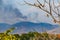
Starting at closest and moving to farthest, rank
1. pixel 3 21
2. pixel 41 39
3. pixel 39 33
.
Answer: pixel 41 39, pixel 39 33, pixel 3 21

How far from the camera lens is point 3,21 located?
2.69m

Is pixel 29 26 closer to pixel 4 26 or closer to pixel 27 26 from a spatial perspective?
pixel 27 26

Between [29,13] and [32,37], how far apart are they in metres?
0.43

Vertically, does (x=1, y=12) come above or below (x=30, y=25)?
above

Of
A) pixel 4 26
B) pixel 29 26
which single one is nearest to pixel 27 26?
pixel 29 26

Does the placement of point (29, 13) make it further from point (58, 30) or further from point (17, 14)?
point (58, 30)

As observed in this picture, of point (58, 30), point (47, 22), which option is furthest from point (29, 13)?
point (58, 30)

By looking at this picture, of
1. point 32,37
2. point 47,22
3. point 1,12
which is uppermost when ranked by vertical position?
point 1,12

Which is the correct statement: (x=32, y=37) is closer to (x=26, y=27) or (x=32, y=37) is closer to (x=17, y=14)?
(x=26, y=27)

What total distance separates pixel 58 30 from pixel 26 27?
50 cm

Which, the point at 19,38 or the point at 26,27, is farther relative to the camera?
the point at 26,27

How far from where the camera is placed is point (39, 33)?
2.49 m

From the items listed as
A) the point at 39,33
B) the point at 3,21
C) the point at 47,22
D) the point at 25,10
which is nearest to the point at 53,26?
the point at 47,22

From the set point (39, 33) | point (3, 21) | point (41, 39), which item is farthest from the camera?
point (3, 21)
